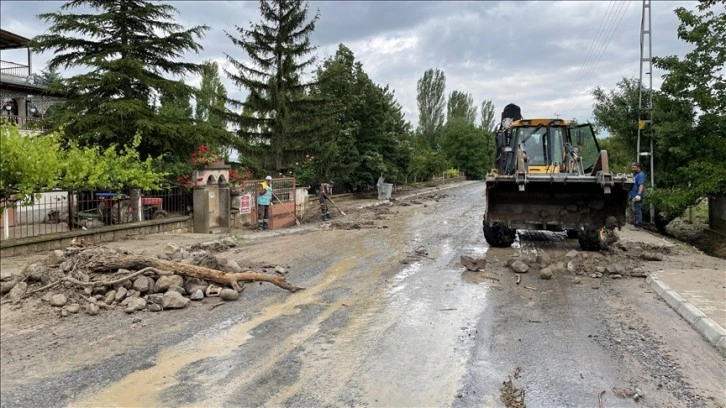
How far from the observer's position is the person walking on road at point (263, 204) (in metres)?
17.0

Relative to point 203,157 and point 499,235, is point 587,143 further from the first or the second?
point 203,157

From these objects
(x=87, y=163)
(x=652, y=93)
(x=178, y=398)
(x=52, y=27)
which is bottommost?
(x=178, y=398)

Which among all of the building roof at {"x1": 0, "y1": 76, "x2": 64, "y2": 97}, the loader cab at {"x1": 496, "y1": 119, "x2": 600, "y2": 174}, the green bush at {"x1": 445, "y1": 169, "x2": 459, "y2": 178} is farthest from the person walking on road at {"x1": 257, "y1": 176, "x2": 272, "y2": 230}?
the green bush at {"x1": 445, "y1": 169, "x2": 459, "y2": 178}

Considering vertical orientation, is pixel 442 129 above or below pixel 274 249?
above

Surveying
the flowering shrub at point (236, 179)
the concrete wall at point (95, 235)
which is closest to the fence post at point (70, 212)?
the concrete wall at point (95, 235)

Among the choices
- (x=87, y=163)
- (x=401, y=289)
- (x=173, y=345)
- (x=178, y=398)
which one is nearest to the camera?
(x=178, y=398)

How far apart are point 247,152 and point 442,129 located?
60496 millimetres

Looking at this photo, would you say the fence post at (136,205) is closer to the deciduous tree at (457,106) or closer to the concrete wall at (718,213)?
the concrete wall at (718,213)

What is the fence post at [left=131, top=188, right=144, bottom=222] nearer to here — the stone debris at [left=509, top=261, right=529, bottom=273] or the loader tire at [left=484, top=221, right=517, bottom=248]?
the loader tire at [left=484, top=221, right=517, bottom=248]

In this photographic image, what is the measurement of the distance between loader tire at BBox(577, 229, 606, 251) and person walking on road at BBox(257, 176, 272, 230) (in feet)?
32.7

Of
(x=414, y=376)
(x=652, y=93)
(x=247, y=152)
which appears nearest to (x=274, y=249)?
(x=414, y=376)

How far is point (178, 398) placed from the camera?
13.9 feet

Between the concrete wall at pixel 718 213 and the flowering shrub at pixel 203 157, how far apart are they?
1600 centimetres

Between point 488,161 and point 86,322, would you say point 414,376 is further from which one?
point 488,161
